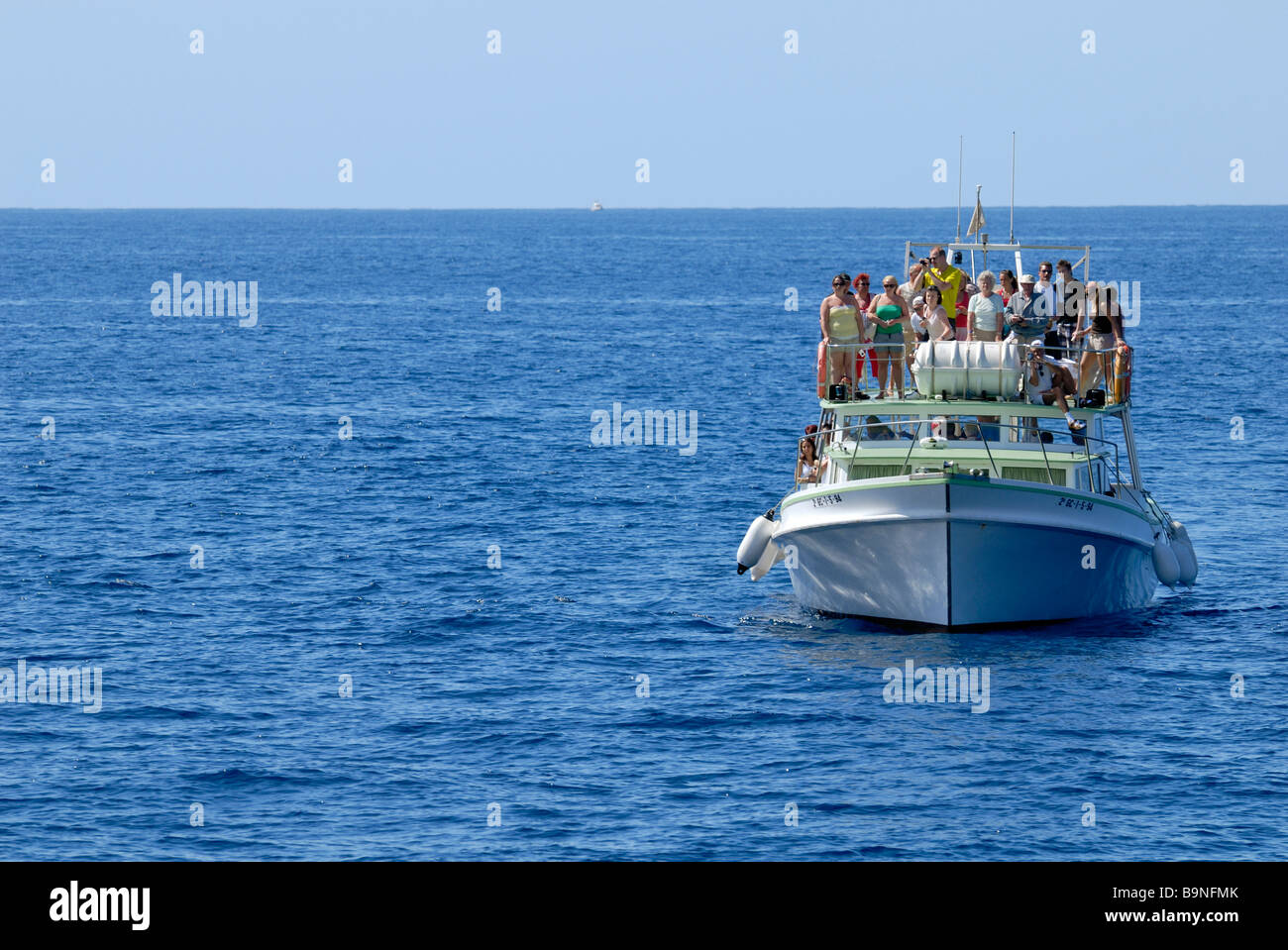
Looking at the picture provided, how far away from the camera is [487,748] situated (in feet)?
75.6

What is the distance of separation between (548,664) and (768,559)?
4.66 m

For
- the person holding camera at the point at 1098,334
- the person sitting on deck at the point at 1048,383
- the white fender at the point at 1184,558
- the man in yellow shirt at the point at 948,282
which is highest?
the man in yellow shirt at the point at 948,282

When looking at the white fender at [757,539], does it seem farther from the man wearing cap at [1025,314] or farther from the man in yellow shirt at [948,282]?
the man wearing cap at [1025,314]

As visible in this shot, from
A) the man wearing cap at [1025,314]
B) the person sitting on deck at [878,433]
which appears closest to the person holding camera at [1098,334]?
the man wearing cap at [1025,314]

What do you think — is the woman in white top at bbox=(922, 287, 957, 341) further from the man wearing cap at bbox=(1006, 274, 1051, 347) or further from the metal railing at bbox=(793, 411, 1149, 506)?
the metal railing at bbox=(793, 411, 1149, 506)

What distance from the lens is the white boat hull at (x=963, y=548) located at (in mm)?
25891

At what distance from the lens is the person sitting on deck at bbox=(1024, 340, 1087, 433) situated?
90.3 feet

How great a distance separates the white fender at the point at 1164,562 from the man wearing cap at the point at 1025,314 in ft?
13.4

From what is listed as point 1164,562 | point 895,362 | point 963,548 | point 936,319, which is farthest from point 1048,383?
point 1164,562

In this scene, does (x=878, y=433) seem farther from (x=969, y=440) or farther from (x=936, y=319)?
(x=936, y=319)

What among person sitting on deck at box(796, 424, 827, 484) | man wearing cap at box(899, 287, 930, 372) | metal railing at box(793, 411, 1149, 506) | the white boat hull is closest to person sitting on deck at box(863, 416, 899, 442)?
metal railing at box(793, 411, 1149, 506)

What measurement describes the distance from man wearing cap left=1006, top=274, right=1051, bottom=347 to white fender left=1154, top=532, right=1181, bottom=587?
13.4 feet

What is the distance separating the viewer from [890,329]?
28234 millimetres
